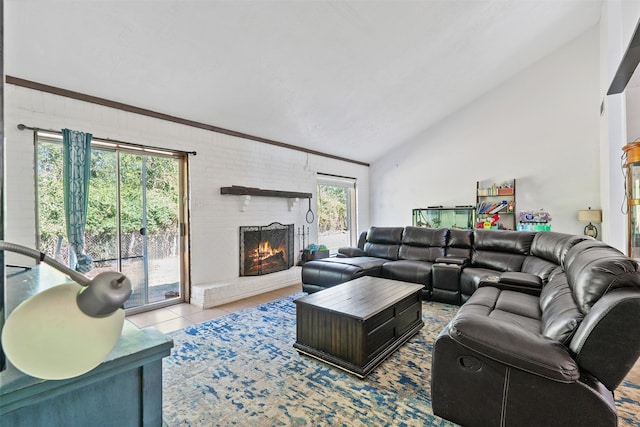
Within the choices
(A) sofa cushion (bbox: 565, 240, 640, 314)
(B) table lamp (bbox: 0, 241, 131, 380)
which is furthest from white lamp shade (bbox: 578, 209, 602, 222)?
(B) table lamp (bbox: 0, 241, 131, 380)

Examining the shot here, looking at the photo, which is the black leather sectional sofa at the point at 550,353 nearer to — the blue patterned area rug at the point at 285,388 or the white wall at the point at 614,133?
the blue patterned area rug at the point at 285,388

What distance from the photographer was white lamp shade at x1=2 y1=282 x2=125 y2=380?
453mm

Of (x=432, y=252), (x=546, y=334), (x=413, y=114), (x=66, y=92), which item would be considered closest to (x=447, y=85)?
(x=413, y=114)

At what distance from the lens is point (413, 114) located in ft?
18.9

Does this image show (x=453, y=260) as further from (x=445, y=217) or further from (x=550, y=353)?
(x=445, y=217)

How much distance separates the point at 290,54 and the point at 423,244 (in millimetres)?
3160

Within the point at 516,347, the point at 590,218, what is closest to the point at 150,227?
the point at 516,347

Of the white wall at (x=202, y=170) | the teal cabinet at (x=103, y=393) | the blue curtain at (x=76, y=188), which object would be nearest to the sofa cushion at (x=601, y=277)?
the teal cabinet at (x=103, y=393)

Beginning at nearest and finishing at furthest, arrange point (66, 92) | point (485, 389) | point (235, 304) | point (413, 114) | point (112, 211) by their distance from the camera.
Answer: point (485, 389) → point (66, 92) → point (112, 211) → point (235, 304) → point (413, 114)

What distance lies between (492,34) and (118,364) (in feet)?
18.1

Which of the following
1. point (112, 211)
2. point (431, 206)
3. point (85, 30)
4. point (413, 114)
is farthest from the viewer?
point (431, 206)

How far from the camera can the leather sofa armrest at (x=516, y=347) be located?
1.38m

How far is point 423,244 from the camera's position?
180 inches

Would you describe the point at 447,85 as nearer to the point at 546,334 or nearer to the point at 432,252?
the point at 432,252
